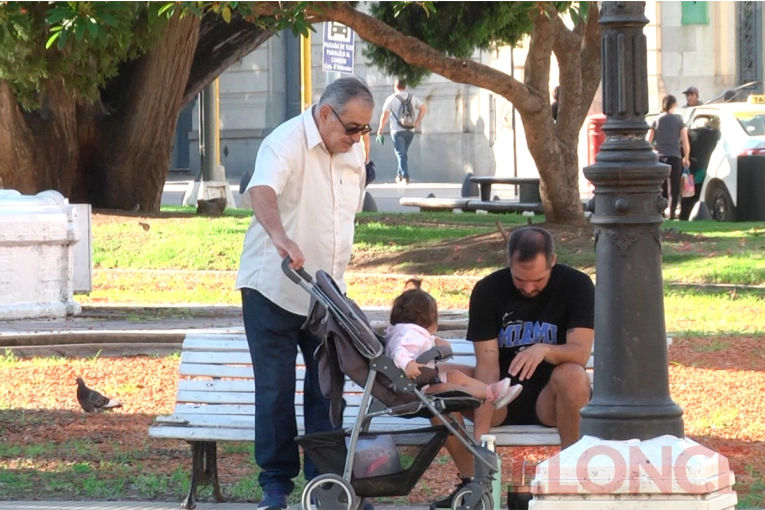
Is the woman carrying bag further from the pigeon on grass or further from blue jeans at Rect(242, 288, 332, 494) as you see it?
blue jeans at Rect(242, 288, 332, 494)

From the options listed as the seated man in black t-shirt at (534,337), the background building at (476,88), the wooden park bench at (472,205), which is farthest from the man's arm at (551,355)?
the background building at (476,88)

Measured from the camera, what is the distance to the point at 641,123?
5.08 meters

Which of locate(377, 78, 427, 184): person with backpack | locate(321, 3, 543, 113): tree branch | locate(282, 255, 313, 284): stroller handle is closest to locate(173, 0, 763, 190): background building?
locate(377, 78, 427, 184): person with backpack

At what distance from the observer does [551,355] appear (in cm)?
578

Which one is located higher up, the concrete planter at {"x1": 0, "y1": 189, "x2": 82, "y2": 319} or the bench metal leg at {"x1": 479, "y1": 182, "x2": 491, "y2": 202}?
the bench metal leg at {"x1": 479, "y1": 182, "x2": 491, "y2": 202}

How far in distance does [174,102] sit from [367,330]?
13.1 m

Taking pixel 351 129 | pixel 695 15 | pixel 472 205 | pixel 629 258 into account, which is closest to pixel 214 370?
pixel 351 129

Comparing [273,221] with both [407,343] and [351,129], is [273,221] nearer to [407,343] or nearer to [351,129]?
[351,129]

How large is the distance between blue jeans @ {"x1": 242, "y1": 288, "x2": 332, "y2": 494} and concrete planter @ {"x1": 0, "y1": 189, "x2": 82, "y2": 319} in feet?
18.8

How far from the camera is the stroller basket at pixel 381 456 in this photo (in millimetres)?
5445

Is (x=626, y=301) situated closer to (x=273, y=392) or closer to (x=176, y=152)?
(x=273, y=392)

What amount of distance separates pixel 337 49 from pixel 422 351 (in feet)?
39.0

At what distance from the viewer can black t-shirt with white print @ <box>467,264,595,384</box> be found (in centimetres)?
591

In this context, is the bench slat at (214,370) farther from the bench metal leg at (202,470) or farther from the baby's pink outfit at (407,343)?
the baby's pink outfit at (407,343)
